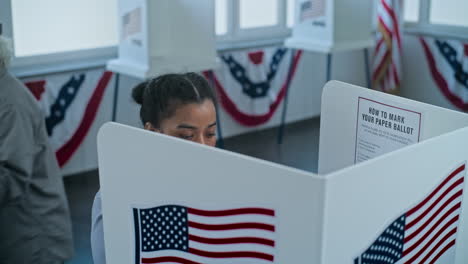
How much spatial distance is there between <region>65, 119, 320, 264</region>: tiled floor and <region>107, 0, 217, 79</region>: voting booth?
0.76 m

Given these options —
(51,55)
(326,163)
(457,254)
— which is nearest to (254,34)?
(51,55)

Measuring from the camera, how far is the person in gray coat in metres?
2.49

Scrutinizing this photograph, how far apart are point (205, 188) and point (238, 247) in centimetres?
10

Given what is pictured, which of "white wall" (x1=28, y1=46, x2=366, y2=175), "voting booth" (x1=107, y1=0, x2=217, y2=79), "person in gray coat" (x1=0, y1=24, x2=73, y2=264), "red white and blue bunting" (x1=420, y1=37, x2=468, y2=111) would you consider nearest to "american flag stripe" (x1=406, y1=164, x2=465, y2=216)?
"person in gray coat" (x1=0, y1=24, x2=73, y2=264)

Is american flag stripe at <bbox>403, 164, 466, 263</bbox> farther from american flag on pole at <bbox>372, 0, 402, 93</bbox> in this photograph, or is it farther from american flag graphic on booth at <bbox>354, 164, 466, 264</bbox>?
american flag on pole at <bbox>372, 0, 402, 93</bbox>

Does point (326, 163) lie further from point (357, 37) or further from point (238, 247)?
point (357, 37)

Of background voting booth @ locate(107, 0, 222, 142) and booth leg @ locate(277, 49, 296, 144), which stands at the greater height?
background voting booth @ locate(107, 0, 222, 142)

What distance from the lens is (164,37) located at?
156 inches

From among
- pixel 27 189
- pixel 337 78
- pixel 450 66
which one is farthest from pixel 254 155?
pixel 27 189

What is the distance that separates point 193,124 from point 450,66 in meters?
4.65

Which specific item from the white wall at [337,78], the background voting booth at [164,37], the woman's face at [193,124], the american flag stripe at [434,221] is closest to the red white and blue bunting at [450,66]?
the white wall at [337,78]

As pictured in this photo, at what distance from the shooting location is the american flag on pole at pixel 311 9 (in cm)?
488

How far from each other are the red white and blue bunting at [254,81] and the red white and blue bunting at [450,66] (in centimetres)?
120

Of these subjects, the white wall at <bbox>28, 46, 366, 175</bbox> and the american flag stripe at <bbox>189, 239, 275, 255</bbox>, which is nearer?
the american flag stripe at <bbox>189, 239, 275, 255</bbox>
